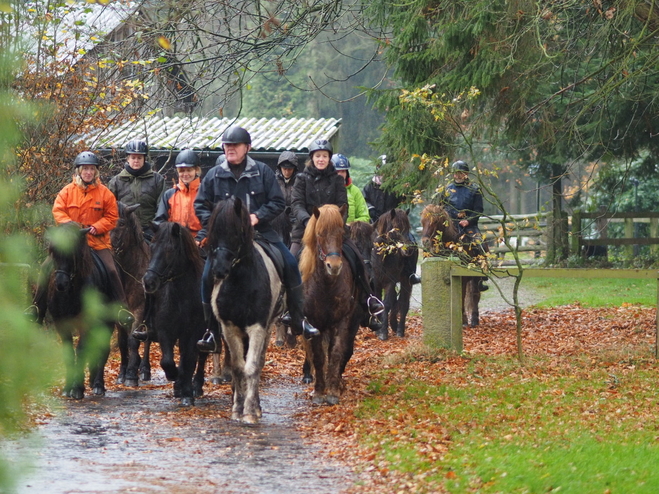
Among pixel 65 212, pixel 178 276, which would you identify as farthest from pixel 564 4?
pixel 65 212

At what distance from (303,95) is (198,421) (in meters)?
49.5

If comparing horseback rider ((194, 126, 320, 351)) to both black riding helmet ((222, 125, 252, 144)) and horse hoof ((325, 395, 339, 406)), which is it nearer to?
black riding helmet ((222, 125, 252, 144))

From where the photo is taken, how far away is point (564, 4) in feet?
37.3

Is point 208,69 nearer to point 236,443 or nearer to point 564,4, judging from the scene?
point 564,4

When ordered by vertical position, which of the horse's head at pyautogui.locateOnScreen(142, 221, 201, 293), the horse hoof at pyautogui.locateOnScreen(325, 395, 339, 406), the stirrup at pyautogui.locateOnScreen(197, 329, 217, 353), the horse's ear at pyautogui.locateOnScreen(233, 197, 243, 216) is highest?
the horse's ear at pyautogui.locateOnScreen(233, 197, 243, 216)

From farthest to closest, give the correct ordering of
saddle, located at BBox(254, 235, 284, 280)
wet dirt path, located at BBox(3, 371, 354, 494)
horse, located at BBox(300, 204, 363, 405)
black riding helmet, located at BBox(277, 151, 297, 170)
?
black riding helmet, located at BBox(277, 151, 297, 170) < horse, located at BBox(300, 204, 363, 405) < saddle, located at BBox(254, 235, 284, 280) < wet dirt path, located at BBox(3, 371, 354, 494)

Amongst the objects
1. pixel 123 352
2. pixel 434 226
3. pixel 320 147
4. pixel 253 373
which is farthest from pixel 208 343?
pixel 434 226

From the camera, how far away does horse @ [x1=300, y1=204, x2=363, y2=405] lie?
9.89 m

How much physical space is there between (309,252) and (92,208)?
8.62 feet

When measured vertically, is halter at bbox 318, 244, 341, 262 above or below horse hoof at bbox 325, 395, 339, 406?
above

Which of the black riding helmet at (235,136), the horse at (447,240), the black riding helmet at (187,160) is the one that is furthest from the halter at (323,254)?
the horse at (447,240)

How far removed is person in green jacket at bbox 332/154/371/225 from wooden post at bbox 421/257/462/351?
5.33 ft

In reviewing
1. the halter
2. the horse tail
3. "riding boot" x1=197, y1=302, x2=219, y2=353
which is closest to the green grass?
the horse tail

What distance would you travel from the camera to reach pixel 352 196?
13.9 metres
